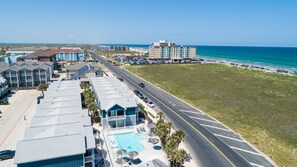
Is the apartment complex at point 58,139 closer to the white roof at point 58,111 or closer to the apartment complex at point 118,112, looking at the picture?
the white roof at point 58,111

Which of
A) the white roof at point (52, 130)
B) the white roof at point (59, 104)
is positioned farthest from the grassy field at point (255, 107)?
the white roof at point (59, 104)

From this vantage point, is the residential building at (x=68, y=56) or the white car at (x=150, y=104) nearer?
the white car at (x=150, y=104)

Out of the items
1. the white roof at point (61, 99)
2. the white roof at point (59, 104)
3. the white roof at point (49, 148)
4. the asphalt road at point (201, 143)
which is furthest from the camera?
the white roof at point (61, 99)

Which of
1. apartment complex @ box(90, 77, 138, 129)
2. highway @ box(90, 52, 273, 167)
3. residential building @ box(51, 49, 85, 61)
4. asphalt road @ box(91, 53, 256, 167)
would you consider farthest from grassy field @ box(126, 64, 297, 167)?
residential building @ box(51, 49, 85, 61)

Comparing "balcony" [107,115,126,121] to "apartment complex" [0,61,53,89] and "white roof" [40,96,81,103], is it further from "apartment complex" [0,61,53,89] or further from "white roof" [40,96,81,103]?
"apartment complex" [0,61,53,89]

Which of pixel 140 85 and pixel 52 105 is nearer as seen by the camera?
pixel 52 105

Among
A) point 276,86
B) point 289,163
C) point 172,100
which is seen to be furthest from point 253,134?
point 276,86

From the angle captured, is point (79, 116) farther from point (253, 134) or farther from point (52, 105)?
point (253, 134)
